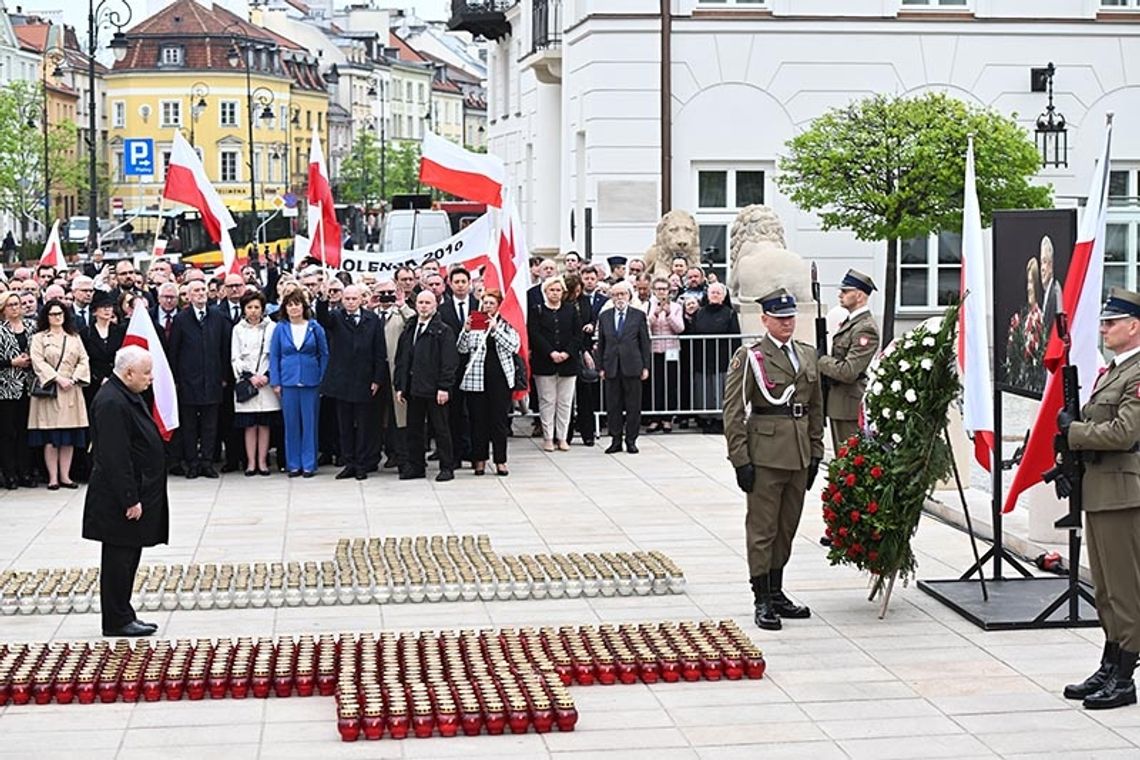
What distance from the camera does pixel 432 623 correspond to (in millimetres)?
12375

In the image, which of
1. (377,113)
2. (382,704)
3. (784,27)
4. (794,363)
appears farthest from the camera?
(377,113)

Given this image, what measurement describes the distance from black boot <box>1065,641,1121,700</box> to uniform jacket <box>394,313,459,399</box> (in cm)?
968

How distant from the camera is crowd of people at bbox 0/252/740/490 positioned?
61.4ft

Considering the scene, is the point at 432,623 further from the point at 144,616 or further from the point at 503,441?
the point at 503,441

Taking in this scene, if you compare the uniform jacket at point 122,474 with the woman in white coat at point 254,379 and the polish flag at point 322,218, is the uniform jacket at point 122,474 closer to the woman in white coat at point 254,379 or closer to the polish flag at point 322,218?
the woman in white coat at point 254,379

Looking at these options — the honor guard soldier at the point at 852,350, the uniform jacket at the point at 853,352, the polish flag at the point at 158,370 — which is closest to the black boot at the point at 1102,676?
the honor guard soldier at the point at 852,350

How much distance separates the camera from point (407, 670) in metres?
10.8

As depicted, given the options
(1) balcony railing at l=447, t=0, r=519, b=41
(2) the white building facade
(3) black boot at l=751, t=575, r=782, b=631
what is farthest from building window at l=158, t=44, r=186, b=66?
(3) black boot at l=751, t=575, r=782, b=631

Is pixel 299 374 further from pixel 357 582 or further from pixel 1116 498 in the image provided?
pixel 1116 498

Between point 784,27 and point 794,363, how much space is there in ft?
73.6

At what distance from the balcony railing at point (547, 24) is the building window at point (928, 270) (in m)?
8.72

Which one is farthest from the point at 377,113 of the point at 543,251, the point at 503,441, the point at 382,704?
the point at 382,704

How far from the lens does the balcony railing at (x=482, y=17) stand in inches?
2041

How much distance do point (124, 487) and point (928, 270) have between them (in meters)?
24.3
